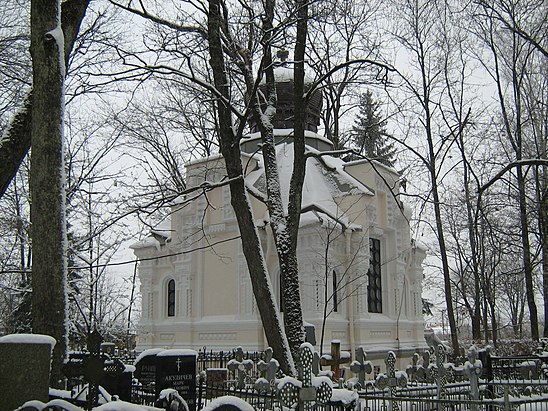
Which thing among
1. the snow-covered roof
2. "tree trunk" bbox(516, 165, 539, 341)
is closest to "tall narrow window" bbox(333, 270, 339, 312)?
the snow-covered roof

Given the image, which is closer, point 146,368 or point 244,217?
point 244,217

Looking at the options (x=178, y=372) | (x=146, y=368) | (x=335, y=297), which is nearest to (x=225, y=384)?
(x=146, y=368)

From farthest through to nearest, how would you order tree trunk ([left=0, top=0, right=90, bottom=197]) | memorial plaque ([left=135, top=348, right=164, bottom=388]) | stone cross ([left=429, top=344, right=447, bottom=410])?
memorial plaque ([left=135, top=348, right=164, bottom=388]) < stone cross ([left=429, top=344, right=447, bottom=410]) < tree trunk ([left=0, top=0, right=90, bottom=197])

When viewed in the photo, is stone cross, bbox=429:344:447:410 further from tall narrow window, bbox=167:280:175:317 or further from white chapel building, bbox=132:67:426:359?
tall narrow window, bbox=167:280:175:317

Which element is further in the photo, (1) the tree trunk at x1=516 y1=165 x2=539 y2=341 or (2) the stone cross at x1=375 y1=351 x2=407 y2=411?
(1) the tree trunk at x1=516 y1=165 x2=539 y2=341

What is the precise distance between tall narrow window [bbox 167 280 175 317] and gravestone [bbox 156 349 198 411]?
42.8ft

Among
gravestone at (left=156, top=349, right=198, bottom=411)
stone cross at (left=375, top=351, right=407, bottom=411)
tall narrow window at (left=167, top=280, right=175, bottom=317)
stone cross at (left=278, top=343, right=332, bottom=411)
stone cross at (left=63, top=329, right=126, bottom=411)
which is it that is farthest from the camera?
tall narrow window at (left=167, top=280, right=175, bottom=317)

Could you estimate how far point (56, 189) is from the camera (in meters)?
9.73

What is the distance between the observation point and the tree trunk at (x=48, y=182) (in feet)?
30.7

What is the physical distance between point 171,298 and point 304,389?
56.4 ft

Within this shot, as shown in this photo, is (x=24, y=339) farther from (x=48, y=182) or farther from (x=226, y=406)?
(x=48, y=182)

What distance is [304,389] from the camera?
801cm

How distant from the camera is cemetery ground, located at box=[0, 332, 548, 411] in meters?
6.99

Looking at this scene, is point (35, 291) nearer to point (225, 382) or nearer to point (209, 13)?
point (209, 13)
